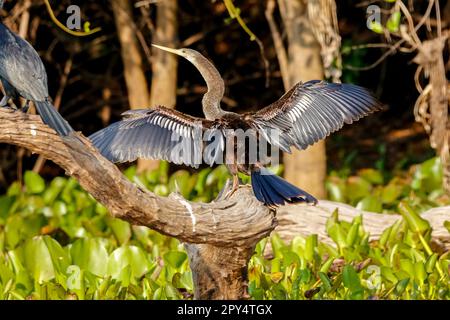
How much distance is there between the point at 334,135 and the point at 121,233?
4.69 metres

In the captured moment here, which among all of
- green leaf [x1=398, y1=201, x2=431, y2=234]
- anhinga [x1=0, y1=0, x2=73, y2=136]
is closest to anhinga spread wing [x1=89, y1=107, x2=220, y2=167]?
anhinga [x1=0, y1=0, x2=73, y2=136]

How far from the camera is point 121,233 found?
6445 mm

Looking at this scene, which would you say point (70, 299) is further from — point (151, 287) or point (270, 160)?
point (270, 160)

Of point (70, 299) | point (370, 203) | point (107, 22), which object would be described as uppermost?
point (107, 22)

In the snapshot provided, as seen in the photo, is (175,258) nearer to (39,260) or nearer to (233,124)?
(39,260)

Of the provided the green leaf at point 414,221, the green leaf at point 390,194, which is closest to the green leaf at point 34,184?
the green leaf at point 390,194

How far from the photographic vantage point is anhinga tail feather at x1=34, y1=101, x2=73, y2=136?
143 inches

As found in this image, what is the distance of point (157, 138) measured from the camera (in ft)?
14.4

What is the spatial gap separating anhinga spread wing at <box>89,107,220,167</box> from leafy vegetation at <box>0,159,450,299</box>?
6.0 inches

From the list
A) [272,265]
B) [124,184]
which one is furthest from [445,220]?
[124,184]

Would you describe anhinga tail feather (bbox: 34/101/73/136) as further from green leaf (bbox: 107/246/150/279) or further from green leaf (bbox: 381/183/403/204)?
green leaf (bbox: 381/183/403/204)

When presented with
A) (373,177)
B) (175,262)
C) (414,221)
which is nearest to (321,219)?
(414,221)

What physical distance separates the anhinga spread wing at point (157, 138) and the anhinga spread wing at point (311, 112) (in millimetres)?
266

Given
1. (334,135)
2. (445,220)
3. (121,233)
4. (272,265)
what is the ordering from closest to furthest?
(272,265)
(445,220)
(121,233)
(334,135)
